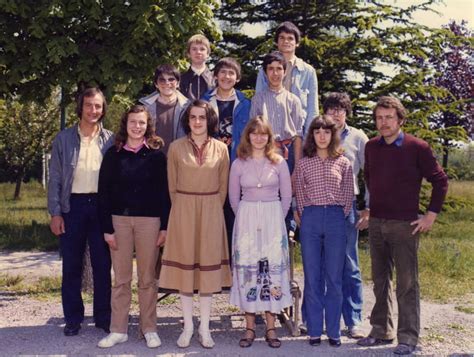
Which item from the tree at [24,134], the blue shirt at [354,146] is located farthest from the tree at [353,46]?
the tree at [24,134]

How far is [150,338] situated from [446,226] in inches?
439

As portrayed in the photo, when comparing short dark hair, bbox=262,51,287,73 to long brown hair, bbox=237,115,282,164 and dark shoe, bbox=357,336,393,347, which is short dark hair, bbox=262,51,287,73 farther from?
dark shoe, bbox=357,336,393,347

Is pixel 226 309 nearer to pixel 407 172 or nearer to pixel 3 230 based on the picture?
pixel 407 172

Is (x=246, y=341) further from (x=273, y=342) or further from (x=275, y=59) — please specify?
(x=275, y=59)

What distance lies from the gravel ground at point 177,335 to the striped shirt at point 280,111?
201 centimetres

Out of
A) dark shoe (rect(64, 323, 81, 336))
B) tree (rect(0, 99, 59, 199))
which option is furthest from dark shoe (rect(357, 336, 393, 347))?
tree (rect(0, 99, 59, 199))

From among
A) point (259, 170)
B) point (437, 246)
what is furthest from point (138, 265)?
point (437, 246)

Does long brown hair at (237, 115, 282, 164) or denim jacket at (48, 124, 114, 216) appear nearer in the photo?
long brown hair at (237, 115, 282, 164)

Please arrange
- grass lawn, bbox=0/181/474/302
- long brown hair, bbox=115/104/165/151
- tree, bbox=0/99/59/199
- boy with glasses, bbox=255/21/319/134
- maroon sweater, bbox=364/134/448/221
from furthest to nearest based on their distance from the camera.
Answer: tree, bbox=0/99/59/199 < grass lawn, bbox=0/181/474/302 < boy with glasses, bbox=255/21/319/134 < long brown hair, bbox=115/104/165/151 < maroon sweater, bbox=364/134/448/221

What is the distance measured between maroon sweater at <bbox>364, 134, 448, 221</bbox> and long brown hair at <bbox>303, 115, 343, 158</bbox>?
399mm

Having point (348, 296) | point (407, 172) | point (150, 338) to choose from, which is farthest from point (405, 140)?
point (150, 338)

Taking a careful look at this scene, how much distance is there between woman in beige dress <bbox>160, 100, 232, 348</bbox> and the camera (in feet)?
16.7

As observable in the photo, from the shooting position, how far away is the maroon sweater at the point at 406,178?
16.2ft

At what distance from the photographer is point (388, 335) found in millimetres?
5258
